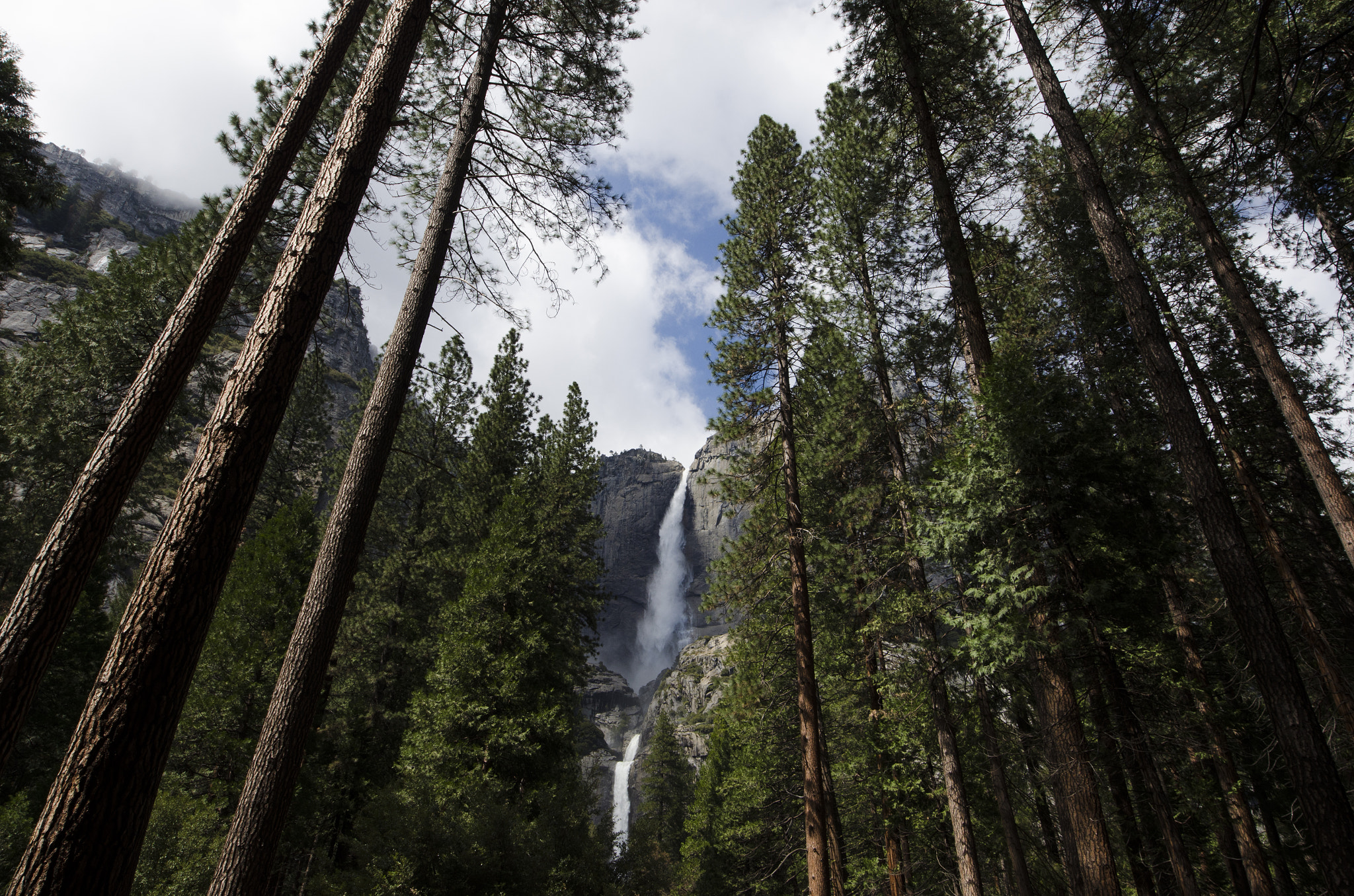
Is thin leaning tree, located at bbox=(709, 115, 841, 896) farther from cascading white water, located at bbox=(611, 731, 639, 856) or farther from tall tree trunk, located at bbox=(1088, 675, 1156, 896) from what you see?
cascading white water, located at bbox=(611, 731, 639, 856)

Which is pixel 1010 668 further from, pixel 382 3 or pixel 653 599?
pixel 653 599

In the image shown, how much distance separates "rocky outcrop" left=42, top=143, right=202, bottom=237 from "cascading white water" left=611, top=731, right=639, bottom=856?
11299 cm

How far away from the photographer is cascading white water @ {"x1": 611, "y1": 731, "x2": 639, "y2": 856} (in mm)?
46406

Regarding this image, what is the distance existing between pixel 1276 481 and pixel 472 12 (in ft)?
46.2

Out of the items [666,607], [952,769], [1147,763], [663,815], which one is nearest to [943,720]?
[952,769]

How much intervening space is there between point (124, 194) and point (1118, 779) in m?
155

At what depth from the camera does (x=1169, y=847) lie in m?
7.59

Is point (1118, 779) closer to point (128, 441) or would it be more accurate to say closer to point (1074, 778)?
point (1074, 778)

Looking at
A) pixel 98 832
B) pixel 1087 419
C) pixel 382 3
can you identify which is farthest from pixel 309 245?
pixel 1087 419

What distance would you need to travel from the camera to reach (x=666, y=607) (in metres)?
79.9

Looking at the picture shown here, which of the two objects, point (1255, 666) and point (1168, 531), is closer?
point (1255, 666)

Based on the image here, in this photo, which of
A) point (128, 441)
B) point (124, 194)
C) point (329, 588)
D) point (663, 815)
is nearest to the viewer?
point (128, 441)

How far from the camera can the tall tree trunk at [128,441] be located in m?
2.73

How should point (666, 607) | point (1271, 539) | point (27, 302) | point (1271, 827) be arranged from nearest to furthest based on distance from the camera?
point (1271, 539) < point (1271, 827) < point (27, 302) < point (666, 607)
